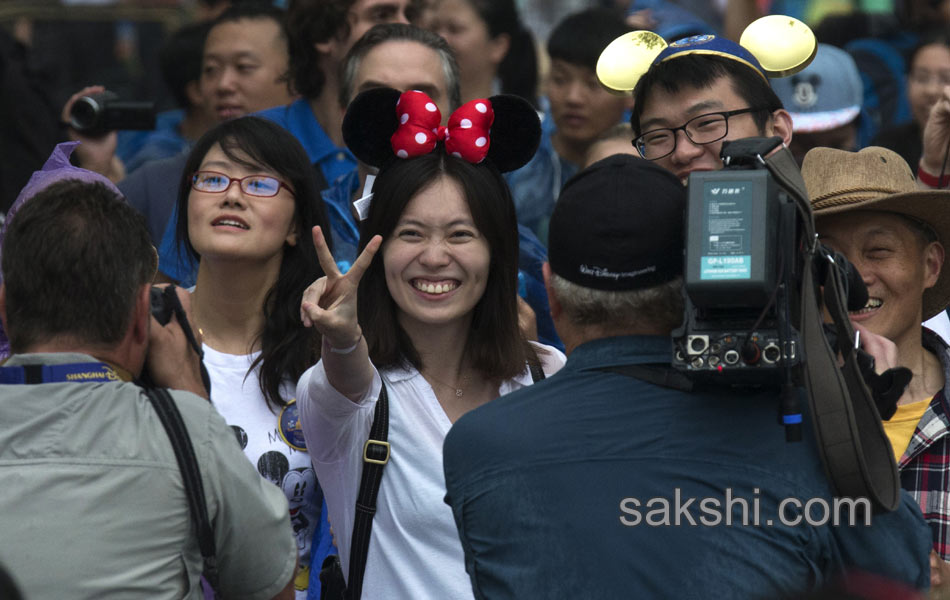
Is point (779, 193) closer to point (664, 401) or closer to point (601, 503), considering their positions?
point (664, 401)

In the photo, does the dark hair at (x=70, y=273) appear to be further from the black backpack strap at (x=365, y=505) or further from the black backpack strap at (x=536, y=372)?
the black backpack strap at (x=536, y=372)

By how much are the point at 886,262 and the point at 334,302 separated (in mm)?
1667

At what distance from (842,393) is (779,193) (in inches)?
15.3

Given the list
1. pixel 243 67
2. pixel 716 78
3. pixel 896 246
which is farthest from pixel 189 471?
pixel 243 67

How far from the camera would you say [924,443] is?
145 inches

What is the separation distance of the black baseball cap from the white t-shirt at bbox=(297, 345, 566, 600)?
2.93 ft

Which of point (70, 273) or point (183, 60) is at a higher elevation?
point (183, 60)

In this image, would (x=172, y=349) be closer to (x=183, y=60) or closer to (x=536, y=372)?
(x=536, y=372)

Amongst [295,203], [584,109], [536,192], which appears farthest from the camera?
[584,109]

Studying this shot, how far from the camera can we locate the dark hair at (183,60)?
729cm

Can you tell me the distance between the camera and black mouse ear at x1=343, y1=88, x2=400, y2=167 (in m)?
4.00

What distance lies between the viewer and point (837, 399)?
8.21ft

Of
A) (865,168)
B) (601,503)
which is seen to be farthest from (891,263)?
(601,503)

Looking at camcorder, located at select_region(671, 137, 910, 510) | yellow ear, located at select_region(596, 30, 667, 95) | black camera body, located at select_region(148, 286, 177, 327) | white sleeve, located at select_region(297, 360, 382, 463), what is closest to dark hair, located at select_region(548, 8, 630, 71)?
yellow ear, located at select_region(596, 30, 667, 95)
